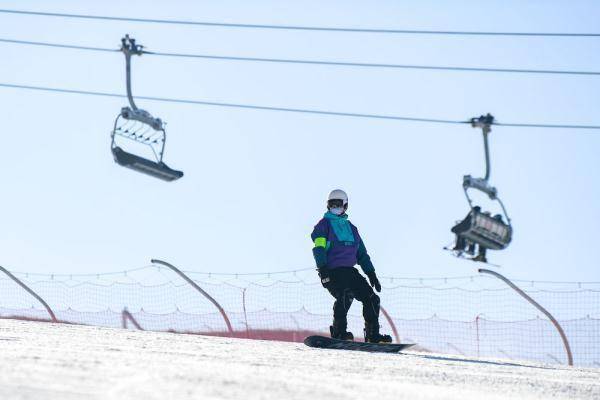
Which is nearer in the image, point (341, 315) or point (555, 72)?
point (341, 315)

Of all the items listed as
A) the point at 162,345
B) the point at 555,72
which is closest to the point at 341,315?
the point at 162,345

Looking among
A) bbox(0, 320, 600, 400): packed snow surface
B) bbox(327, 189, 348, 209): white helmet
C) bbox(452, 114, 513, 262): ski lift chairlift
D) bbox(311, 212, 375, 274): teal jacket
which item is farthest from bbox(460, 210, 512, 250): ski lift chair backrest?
bbox(0, 320, 600, 400): packed snow surface

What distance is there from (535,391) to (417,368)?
151cm

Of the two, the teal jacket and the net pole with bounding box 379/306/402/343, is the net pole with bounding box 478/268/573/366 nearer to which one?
the net pole with bounding box 379/306/402/343

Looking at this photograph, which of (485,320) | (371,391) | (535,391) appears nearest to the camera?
(371,391)

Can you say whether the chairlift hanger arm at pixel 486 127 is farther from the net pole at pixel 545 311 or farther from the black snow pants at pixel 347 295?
the black snow pants at pixel 347 295

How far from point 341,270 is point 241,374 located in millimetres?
A: 5518

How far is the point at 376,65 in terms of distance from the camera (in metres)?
26.3

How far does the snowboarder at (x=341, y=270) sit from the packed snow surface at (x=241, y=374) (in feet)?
4.35

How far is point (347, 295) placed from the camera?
14188 millimetres

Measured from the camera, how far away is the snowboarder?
1412cm

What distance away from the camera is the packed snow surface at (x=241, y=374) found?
772cm

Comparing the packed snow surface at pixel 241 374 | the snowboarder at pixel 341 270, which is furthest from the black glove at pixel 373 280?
the packed snow surface at pixel 241 374

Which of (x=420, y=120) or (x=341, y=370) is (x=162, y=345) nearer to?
(x=341, y=370)
